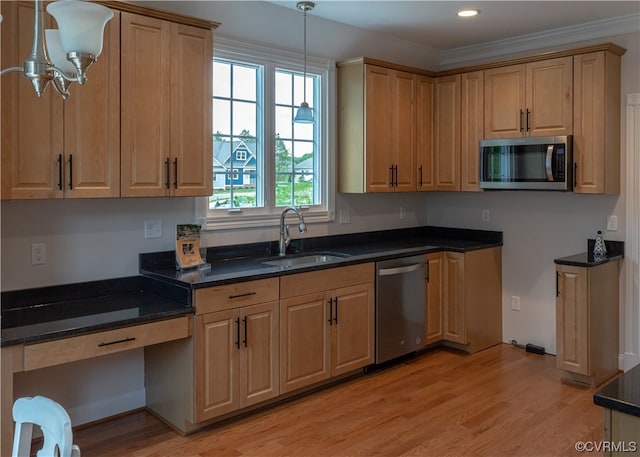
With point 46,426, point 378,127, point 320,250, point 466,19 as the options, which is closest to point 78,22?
point 46,426

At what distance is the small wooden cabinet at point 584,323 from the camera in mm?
3752

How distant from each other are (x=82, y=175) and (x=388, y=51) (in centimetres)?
295

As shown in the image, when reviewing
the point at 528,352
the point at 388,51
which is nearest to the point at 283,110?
the point at 388,51

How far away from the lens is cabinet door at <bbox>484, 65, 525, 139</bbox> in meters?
4.31

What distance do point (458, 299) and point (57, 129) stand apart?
313cm

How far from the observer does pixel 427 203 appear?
17.6 ft

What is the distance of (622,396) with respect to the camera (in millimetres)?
1390

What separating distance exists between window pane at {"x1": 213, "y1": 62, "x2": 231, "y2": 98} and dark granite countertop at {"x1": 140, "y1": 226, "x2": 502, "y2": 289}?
3.42ft

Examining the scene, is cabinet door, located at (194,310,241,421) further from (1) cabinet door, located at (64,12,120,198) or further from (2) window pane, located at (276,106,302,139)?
(2) window pane, located at (276,106,302,139)

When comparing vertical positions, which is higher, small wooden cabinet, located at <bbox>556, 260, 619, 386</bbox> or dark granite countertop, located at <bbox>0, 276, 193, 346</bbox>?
dark granite countertop, located at <bbox>0, 276, 193, 346</bbox>

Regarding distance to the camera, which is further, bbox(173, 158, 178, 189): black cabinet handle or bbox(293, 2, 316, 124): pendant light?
bbox(293, 2, 316, 124): pendant light

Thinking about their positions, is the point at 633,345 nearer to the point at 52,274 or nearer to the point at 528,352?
the point at 528,352

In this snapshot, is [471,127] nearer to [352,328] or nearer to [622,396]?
[352,328]

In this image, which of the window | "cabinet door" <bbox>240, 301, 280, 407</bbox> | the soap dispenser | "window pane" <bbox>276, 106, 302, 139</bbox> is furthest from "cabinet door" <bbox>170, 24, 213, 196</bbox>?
the soap dispenser
